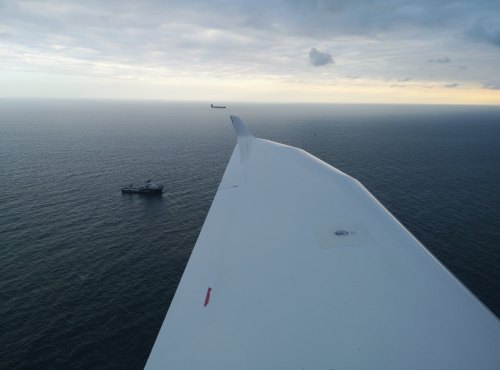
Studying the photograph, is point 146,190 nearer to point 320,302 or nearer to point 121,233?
point 121,233

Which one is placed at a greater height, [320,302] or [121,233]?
[320,302]

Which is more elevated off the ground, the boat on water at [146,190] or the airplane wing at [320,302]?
the airplane wing at [320,302]

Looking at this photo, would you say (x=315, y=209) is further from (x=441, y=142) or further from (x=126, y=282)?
(x=441, y=142)

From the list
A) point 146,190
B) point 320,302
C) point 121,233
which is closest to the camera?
point 320,302

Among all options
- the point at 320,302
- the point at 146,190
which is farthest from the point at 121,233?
the point at 320,302

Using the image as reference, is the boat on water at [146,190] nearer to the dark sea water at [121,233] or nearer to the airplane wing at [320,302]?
the dark sea water at [121,233]

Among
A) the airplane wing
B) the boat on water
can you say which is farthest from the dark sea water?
the airplane wing

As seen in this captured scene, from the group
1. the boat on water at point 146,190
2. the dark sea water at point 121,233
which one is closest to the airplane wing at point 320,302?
the dark sea water at point 121,233

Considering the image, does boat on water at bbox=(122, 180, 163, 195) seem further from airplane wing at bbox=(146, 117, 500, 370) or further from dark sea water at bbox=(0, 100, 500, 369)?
airplane wing at bbox=(146, 117, 500, 370)

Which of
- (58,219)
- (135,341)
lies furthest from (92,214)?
(135,341)
